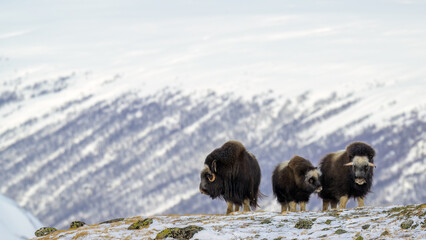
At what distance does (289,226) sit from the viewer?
19188 mm

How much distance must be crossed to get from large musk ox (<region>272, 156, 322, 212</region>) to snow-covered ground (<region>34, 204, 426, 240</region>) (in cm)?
463

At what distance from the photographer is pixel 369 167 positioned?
2541cm

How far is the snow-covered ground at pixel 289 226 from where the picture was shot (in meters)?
16.6

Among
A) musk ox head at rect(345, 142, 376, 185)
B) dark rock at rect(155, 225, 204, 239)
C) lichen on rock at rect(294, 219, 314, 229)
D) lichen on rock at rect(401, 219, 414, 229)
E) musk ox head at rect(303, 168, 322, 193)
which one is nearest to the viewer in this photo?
lichen on rock at rect(401, 219, 414, 229)

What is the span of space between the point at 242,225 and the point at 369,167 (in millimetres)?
7435

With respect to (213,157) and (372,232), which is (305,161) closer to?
(213,157)

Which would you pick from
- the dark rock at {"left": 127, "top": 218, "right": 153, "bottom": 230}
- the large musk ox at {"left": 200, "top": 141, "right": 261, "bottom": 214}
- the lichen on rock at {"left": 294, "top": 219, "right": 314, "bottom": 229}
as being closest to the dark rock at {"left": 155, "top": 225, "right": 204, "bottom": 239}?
the dark rock at {"left": 127, "top": 218, "right": 153, "bottom": 230}

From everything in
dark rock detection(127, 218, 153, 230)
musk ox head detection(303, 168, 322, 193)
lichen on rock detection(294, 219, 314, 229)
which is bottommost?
lichen on rock detection(294, 219, 314, 229)

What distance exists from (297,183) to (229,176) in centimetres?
252

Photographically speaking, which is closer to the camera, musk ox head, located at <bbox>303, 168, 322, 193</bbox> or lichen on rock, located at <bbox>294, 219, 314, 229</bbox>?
lichen on rock, located at <bbox>294, 219, 314, 229</bbox>

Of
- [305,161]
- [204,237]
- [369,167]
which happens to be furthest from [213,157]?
[204,237]

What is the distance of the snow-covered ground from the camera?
54.4 feet

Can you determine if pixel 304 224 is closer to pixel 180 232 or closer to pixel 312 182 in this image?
pixel 180 232

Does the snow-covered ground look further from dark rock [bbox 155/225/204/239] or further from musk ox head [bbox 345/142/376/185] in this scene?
musk ox head [bbox 345/142/376/185]
